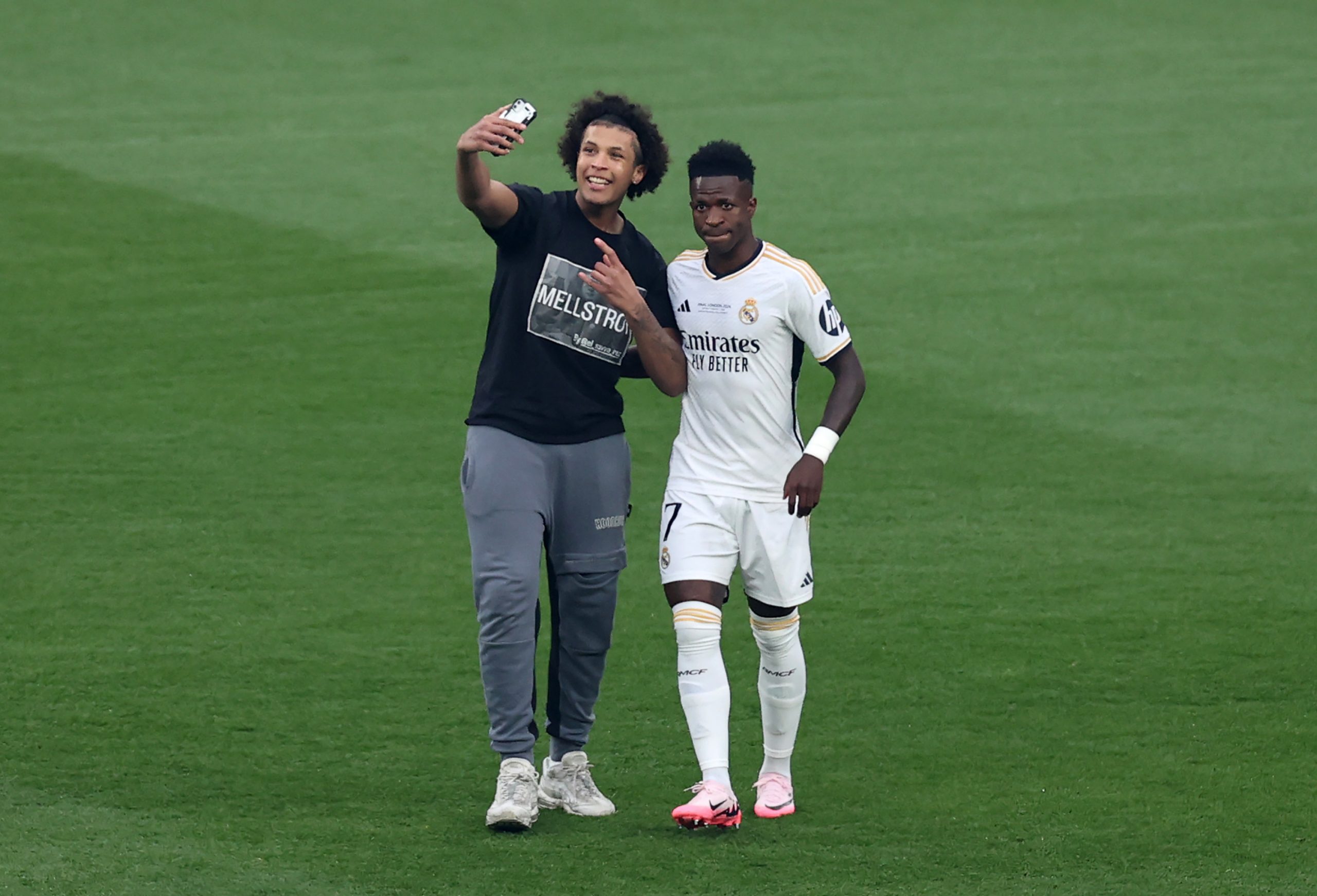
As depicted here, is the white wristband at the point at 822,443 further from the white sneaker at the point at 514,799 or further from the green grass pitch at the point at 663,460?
the white sneaker at the point at 514,799

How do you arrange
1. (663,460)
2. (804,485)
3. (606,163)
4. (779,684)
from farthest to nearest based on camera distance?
(663,460) < (779,684) < (606,163) < (804,485)

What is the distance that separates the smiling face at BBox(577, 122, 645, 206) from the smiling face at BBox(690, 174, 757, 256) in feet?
0.80

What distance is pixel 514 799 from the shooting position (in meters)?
5.67

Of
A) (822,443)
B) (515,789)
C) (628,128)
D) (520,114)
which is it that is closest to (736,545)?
(822,443)

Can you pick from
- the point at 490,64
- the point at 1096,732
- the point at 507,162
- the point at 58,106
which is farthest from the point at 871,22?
the point at 1096,732

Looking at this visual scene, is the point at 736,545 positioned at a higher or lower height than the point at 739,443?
lower

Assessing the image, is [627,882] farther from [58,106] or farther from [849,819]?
[58,106]

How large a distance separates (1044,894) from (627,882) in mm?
1175

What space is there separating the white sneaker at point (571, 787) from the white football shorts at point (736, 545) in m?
0.68

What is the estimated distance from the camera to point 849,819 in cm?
588

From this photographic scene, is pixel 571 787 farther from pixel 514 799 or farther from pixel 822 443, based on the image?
pixel 822 443

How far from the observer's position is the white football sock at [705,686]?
18.7 feet

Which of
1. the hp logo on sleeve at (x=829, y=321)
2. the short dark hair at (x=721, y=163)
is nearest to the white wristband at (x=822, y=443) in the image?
the hp logo on sleeve at (x=829, y=321)

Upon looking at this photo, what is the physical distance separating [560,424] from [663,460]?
14.5 ft
